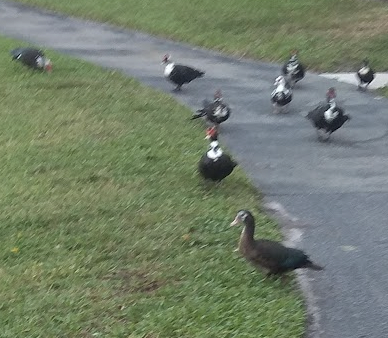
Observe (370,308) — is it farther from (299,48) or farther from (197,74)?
(299,48)

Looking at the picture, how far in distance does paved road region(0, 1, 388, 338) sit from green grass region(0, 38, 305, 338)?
315 millimetres

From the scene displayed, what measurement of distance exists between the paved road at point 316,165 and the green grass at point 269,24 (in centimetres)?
85

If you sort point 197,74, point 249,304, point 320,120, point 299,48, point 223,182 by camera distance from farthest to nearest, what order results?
1. point 299,48
2. point 197,74
3. point 320,120
4. point 223,182
5. point 249,304

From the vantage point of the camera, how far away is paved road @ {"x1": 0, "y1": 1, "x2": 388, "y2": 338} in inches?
216

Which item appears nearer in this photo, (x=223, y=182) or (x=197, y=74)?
(x=223, y=182)

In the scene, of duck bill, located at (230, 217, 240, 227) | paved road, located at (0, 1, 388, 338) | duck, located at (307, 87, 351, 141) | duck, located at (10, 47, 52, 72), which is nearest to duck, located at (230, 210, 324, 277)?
paved road, located at (0, 1, 388, 338)

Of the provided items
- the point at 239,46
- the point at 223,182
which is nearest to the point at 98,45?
the point at 239,46

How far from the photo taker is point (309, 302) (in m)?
5.32

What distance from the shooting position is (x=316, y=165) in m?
8.55

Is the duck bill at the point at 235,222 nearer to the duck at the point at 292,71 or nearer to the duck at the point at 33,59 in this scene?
the duck at the point at 292,71

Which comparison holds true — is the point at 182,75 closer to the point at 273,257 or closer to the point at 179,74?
the point at 179,74

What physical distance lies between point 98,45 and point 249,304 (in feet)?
37.9

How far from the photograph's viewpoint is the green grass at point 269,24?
15.0m

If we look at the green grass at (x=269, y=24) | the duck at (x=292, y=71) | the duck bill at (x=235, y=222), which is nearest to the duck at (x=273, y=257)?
the duck bill at (x=235, y=222)
